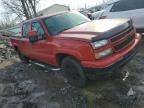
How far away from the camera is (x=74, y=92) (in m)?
4.96

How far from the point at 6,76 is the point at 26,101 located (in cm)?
276

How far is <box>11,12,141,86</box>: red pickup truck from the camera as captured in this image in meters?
4.12

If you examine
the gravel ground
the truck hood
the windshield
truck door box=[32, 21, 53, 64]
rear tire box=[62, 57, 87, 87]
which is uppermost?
the windshield

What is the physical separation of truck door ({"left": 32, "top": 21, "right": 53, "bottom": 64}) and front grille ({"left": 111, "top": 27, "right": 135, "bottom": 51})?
183 cm

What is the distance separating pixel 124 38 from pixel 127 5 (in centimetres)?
356

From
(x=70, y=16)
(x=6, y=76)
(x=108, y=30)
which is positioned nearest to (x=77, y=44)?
(x=108, y=30)

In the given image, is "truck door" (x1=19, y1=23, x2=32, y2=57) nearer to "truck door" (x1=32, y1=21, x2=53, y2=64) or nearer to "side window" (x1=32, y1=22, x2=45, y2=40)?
"truck door" (x1=32, y1=21, x2=53, y2=64)

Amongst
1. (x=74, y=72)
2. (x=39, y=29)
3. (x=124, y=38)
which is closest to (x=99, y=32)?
(x=124, y=38)

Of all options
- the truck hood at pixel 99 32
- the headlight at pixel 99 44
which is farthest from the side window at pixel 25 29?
the headlight at pixel 99 44

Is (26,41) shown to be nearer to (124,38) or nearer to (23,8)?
(124,38)

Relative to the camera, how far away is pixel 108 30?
4.29 metres

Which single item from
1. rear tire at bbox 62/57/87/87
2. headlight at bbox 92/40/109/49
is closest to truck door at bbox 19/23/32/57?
rear tire at bbox 62/57/87/87

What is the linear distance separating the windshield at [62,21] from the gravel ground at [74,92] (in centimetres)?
147

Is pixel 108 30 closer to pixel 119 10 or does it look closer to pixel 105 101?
pixel 105 101
